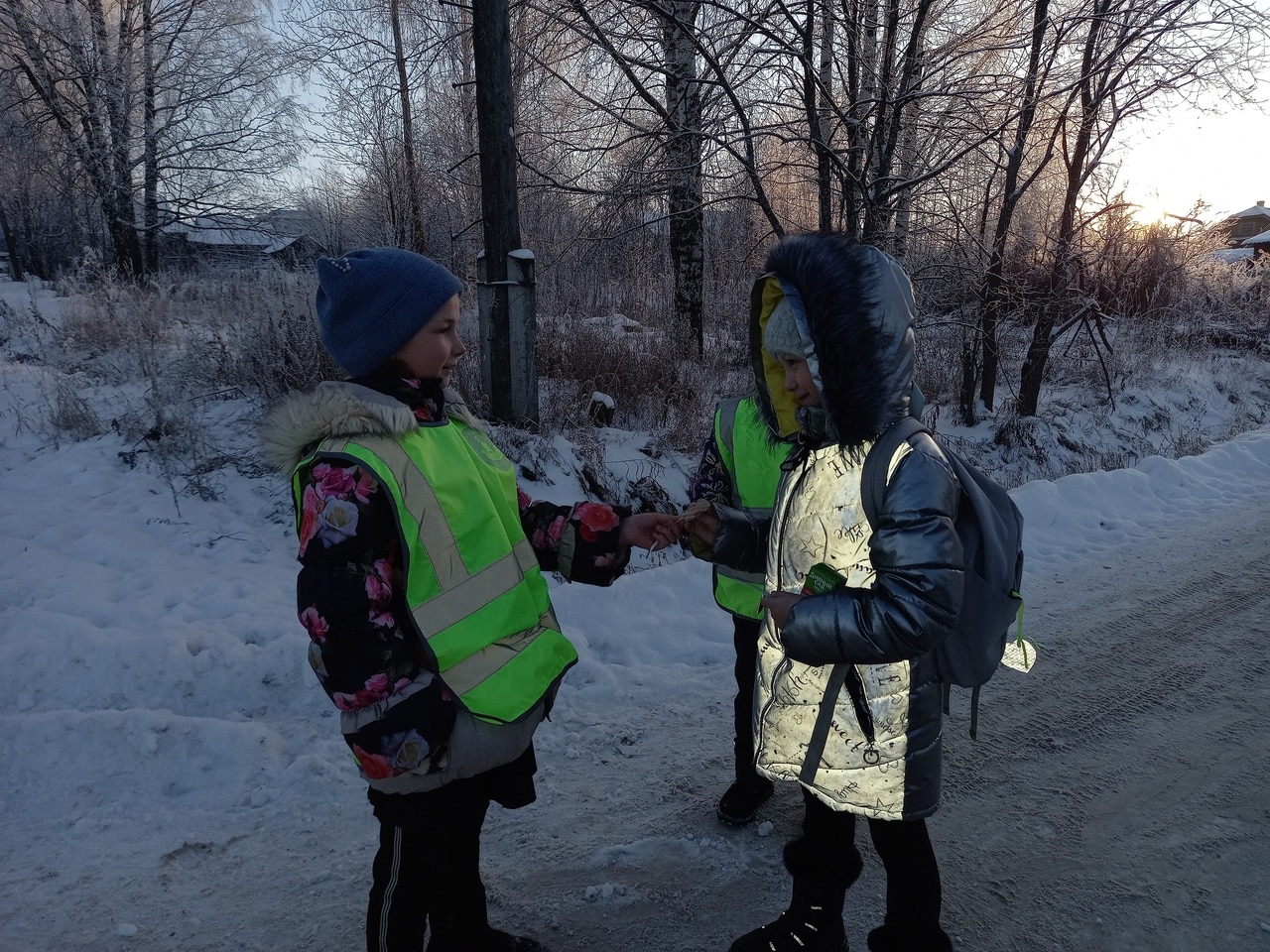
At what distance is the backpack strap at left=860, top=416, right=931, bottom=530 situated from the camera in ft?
5.52

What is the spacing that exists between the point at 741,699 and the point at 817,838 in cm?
80

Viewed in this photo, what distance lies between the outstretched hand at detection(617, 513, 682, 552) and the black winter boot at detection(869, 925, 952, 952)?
1.12 meters

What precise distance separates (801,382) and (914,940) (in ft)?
4.54

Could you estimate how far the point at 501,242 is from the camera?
668 cm

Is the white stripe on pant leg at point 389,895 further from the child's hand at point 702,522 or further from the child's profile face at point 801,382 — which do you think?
the child's profile face at point 801,382

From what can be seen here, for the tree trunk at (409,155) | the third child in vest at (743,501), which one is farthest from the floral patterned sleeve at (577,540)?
the tree trunk at (409,155)

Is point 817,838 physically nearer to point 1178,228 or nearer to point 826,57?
point 826,57

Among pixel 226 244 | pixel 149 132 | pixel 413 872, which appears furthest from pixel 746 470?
pixel 226 244

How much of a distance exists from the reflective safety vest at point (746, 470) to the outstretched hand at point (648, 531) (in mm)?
397

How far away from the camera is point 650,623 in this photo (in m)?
4.26

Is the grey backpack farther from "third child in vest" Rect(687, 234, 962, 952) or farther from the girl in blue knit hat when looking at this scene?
the girl in blue knit hat

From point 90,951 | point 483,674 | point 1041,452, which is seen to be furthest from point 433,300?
point 1041,452

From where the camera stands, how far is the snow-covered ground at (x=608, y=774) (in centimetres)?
239

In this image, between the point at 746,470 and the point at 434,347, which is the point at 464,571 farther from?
the point at 746,470
